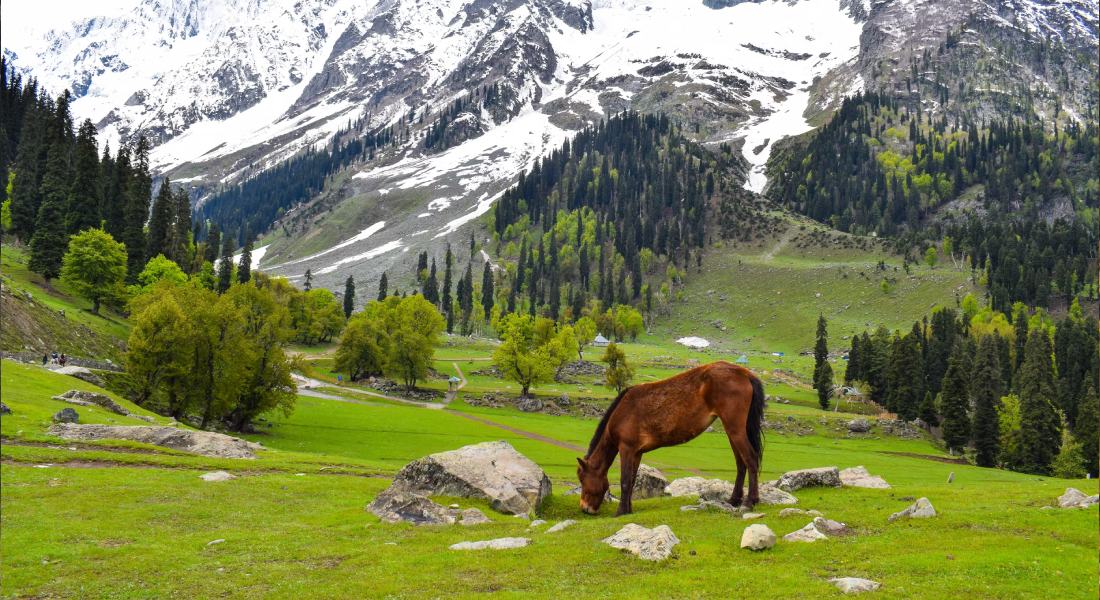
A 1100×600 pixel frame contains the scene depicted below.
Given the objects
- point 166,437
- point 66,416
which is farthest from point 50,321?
point 166,437

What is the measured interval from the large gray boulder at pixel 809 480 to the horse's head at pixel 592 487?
23.6 feet

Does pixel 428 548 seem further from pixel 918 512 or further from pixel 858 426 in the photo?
pixel 858 426

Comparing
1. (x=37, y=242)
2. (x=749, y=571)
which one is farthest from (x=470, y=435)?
(x=37, y=242)

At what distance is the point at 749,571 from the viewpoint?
13.1m

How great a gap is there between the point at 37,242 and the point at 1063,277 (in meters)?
235

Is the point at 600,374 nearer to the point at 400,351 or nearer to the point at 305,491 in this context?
the point at 400,351

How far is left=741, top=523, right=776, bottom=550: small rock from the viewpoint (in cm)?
1491

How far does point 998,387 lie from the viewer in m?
110

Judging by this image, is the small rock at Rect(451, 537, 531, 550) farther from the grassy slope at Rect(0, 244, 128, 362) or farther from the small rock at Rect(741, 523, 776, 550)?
the grassy slope at Rect(0, 244, 128, 362)

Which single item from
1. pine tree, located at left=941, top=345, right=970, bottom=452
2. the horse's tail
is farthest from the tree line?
the horse's tail

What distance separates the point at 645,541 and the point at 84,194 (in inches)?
4438

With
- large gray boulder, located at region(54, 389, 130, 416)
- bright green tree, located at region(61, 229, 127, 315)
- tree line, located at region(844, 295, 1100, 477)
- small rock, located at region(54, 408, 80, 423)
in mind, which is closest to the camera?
small rock, located at region(54, 408, 80, 423)

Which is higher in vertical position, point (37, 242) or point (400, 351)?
point (37, 242)

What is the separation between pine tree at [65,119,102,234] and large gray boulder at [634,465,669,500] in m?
102
